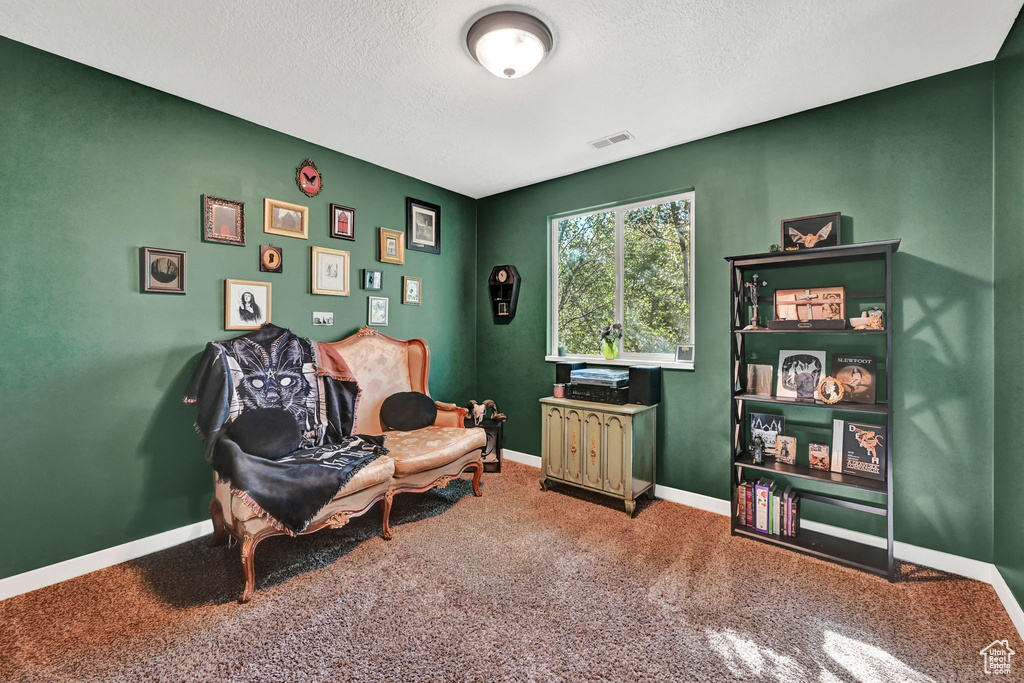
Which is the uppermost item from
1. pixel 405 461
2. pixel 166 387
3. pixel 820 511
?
pixel 166 387

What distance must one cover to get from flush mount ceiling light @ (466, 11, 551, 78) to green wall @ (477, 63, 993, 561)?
1.65m

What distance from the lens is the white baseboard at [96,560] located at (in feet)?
6.90

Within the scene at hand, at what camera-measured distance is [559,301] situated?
407cm

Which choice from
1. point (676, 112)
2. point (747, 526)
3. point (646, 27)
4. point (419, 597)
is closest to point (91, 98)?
point (646, 27)

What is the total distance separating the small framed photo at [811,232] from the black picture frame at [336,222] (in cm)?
303

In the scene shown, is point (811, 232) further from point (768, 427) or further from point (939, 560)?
point (939, 560)

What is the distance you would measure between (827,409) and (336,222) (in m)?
3.51

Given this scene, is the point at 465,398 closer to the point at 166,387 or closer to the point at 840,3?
the point at 166,387

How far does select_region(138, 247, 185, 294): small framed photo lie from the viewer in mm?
2467

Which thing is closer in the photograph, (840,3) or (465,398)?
(840,3)

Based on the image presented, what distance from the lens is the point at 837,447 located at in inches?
98.9

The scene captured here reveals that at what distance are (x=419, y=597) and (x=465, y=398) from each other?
2506mm

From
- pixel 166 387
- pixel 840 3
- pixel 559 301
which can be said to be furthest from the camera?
pixel 559 301

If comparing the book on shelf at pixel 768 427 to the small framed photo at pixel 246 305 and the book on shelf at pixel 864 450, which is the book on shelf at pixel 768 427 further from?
the small framed photo at pixel 246 305
